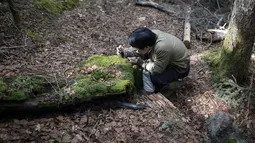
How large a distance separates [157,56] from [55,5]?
13.9 ft

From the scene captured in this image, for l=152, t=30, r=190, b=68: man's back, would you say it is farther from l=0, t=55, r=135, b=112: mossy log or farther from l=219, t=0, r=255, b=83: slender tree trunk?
l=219, t=0, r=255, b=83: slender tree trunk

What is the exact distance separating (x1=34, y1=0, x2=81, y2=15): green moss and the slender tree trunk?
4.89 metres

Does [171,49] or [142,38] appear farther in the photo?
[171,49]

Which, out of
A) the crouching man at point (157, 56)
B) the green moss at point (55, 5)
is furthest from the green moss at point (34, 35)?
the crouching man at point (157, 56)

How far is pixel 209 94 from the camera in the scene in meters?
5.11

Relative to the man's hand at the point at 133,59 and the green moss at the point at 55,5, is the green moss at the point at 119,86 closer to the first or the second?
the man's hand at the point at 133,59

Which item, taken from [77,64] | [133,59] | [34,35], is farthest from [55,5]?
[133,59]

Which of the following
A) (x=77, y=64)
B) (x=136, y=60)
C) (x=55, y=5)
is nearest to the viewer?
(x=77, y=64)

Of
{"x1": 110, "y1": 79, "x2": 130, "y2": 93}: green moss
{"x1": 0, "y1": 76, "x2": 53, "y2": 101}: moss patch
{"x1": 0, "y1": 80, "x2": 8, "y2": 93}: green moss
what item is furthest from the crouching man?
{"x1": 0, "y1": 80, "x2": 8, "y2": 93}: green moss

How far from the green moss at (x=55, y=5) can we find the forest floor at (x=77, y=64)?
0.67ft

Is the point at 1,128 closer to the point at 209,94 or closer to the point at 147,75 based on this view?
the point at 147,75

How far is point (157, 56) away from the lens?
442cm

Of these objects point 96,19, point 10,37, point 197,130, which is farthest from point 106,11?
point 197,130

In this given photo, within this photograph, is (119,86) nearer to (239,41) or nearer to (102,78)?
(102,78)
